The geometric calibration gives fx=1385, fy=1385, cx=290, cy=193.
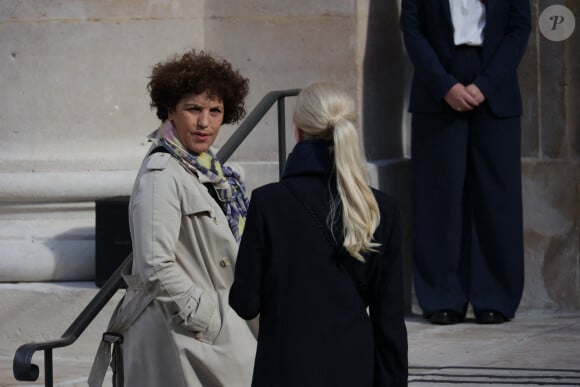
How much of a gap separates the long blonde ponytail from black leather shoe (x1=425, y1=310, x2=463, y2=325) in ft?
12.0

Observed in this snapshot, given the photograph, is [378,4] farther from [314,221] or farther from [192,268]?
[314,221]

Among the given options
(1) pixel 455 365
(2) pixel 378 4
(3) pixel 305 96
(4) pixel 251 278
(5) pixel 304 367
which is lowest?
(1) pixel 455 365

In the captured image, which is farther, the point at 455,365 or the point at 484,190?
the point at 484,190

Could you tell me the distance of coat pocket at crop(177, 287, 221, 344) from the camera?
382 cm

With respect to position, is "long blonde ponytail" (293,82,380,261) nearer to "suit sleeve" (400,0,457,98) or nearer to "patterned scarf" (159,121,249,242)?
"patterned scarf" (159,121,249,242)

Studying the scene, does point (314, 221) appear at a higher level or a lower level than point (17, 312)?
higher

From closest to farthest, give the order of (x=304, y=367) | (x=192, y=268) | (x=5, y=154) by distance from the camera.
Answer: (x=304, y=367), (x=192, y=268), (x=5, y=154)

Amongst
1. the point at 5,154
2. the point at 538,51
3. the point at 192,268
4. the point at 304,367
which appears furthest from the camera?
the point at 538,51

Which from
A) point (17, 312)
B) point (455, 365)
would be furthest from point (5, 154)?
point (455, 365)

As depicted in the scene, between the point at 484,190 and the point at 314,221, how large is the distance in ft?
12.3

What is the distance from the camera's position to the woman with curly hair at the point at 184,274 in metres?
3.82

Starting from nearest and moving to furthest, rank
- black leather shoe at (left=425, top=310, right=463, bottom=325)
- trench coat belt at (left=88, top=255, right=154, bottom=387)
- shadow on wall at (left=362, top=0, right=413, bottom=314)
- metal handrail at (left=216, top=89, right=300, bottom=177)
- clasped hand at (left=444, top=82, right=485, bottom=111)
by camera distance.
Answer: trench coat belt at (left=88, top=255, right=154, bottom=387) < metal handrail at (left=216, top=89, right=300, bottom=177) < clasped hand at (left=444, top=82, right=485, bottom=111) < black leather shoe at (left=425, top=310, right=463, bottom=325) < shadow on wall at (left=362, top=0, right=413, bottom=314)

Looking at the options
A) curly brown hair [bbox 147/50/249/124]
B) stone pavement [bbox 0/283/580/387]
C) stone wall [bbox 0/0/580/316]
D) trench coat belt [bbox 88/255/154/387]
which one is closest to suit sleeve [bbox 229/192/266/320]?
trench coat belt [bbox 88/255/154/387]

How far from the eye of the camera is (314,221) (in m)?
3.32
